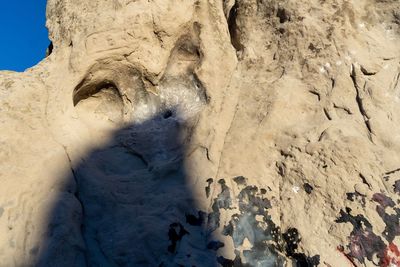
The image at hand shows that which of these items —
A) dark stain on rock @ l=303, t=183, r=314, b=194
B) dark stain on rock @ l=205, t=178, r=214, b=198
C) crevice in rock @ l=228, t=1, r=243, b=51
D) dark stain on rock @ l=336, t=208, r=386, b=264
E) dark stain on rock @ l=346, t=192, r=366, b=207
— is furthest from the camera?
crevice in rock @ l=228, t=1, r=243, b=51

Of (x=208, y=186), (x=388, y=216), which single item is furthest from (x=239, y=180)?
(x=388, y=216)

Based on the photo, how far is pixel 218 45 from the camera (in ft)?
9.96

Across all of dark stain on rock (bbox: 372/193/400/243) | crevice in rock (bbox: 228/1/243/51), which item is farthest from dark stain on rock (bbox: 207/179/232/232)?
crevice in rock (bbox: 228/1/243/51)

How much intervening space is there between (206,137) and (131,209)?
24.1 inches

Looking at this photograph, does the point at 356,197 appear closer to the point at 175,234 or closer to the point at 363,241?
the point at 363,241

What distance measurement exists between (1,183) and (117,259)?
746 millimetres

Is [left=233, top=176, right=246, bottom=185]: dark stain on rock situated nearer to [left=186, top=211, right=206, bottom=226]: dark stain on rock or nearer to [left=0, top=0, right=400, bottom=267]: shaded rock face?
[left=0, top=0, right=400, bottom=267]: shaded rock face

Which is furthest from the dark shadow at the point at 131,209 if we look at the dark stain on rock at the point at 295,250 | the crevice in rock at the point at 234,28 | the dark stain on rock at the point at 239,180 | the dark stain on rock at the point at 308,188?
the crevice in rock at the point at 234,28

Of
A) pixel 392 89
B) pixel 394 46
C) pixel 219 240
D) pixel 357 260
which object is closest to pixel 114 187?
pixel 219 240

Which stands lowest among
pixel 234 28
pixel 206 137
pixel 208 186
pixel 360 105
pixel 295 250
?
pixel 295 250

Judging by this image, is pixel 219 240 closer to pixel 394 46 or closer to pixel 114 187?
pixel 114 187

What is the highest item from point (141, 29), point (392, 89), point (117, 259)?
point (141, 29)

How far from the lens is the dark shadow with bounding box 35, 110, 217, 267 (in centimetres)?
219

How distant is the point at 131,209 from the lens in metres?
2.44
